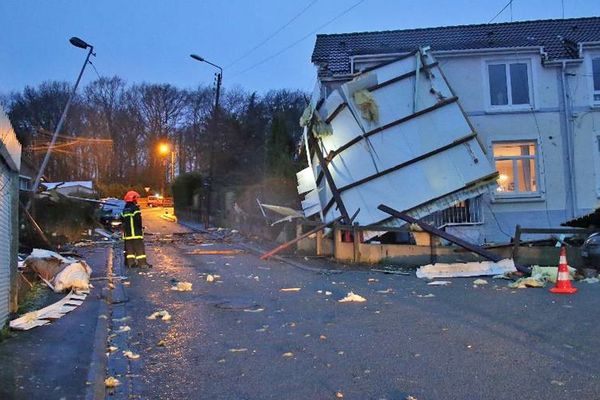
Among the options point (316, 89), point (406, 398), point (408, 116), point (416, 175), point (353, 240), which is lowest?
point (406, 398)

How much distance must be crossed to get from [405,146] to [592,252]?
5.62 m

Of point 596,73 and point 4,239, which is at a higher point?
point 596,73

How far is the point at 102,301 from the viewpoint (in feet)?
32.0

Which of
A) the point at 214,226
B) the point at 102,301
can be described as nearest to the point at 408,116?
the point at 102,301

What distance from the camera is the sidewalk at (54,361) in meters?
5.03

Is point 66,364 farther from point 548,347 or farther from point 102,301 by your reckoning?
point 548,347

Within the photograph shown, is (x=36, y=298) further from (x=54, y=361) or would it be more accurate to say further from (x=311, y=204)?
(x=311, y=204)

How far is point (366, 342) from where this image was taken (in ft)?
22.9

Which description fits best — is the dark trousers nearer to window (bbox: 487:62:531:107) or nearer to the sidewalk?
the sidewalk

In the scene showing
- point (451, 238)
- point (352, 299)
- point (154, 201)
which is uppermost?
point (154, 201)

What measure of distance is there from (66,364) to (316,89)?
Result: 1566 cm

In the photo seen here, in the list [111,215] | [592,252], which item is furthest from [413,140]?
[111,215]

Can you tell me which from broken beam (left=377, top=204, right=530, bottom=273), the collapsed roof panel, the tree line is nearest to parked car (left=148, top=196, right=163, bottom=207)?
the tree line

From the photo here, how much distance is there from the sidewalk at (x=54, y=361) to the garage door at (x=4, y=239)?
412 mm
